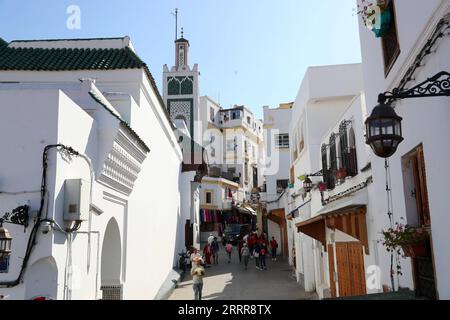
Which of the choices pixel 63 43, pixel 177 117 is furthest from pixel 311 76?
pixel 177 117

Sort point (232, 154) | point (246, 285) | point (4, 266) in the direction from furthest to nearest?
point (232, 154)
point (246, 285)
point (4, 266)

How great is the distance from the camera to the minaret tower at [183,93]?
29.0m

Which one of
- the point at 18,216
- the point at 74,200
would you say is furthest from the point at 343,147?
the point at 18,216

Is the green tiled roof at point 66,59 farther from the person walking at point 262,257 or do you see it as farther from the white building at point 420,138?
the person walking at point 262,257

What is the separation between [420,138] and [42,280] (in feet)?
16.3

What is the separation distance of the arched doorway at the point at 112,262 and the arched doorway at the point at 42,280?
3.07 m

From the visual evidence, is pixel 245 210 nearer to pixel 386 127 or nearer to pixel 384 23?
pixel 384 23

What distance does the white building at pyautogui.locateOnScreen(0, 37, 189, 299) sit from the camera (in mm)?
5625

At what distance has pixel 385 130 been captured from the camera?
13.8 feet

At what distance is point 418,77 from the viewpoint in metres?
5.17

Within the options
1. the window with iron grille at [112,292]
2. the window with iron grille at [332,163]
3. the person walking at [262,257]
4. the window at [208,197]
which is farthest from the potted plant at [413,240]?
the window at [208,197]
